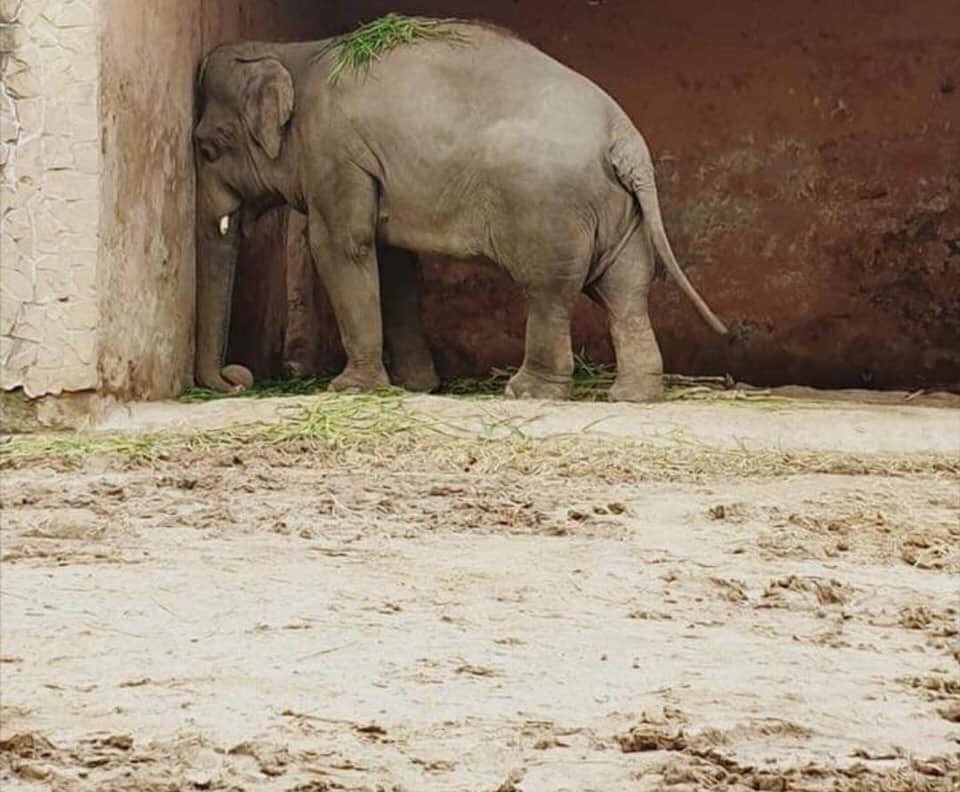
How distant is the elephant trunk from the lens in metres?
9.92

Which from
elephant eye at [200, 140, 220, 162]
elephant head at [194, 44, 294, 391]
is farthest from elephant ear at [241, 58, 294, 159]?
elephant eye at [200, 140, 220, 162]

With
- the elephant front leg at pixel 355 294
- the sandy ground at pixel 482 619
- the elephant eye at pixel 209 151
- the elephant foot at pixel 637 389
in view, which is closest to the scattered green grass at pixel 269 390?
the elephant front leg at pixel 355 294

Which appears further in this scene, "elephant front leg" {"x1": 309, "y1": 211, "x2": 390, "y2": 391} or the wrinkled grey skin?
"elephant front leg" {"x1": 309, "y1": 211, "x2": 390, "y2": 391}

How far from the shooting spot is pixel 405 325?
10.8 meters

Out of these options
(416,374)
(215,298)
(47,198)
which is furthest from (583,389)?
(47,198)

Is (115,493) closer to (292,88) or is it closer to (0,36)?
(0,36)

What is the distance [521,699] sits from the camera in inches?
183

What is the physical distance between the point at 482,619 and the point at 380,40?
505 cm

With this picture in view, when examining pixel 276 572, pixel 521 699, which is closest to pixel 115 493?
pixel 276 572

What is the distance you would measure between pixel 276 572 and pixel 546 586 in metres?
0.68

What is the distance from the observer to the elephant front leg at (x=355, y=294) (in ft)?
32.6

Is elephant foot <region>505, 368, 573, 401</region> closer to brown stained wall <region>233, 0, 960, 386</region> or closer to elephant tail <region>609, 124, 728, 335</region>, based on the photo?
elephant tail <region>609, 124, 728, 335</region>

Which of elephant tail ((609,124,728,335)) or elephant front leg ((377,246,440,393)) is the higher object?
elephant tail ((609,124,728,335))

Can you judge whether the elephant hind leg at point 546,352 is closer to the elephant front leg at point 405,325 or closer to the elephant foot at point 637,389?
the elephant foot at point 637,389
